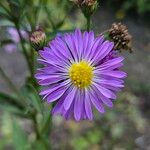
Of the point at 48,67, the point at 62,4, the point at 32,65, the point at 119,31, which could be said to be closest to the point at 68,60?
the point at 48,67

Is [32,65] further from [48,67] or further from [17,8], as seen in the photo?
[48,67]

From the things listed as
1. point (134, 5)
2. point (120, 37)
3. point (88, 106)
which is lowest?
point (134, 5)

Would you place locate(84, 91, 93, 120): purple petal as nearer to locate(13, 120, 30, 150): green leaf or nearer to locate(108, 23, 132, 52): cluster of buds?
locate(108, 23, 132, 52): cluster of buds

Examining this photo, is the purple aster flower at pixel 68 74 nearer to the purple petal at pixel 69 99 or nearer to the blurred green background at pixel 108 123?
the purple petal at pixel 69 99

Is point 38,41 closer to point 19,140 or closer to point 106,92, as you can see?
point 106,92

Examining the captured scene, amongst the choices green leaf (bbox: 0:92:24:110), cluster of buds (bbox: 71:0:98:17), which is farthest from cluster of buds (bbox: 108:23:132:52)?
green leaf (bbox: 0:92:24:110)

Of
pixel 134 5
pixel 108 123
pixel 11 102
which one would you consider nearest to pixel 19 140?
pixel 11 102
